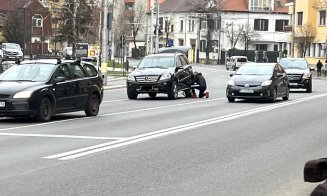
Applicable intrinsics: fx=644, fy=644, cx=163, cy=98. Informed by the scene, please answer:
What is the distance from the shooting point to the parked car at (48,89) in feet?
49.3

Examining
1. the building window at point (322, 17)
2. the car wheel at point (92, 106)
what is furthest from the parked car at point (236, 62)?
the car wheel at point (92, 106)

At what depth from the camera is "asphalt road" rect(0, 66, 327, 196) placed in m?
7.91

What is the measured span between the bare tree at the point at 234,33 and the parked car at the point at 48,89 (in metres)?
83.8

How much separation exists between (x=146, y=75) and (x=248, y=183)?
57.4 ft

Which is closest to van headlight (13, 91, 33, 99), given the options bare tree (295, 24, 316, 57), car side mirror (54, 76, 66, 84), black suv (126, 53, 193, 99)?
car side mirror (54, 76, 66, 84)

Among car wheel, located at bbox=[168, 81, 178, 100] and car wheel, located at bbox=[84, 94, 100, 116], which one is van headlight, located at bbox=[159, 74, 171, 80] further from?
car wheel, located at bbox=[84, 94, 100, 116]

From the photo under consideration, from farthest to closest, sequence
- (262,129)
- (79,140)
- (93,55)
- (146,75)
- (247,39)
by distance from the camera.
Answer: (247,39), (93,55), (146,75), (262,129), (79,140)

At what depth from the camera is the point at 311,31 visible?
239ft

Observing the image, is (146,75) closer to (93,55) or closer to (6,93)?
(6,93)

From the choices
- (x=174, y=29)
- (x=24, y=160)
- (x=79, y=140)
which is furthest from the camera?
(x=174, y=29)

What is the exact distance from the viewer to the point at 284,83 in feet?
84.3

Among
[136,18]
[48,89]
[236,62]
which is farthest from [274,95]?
[136,18]

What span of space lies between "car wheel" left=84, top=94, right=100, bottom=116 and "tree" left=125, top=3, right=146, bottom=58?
9599 centimetres

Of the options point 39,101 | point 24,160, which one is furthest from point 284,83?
point 24,160
